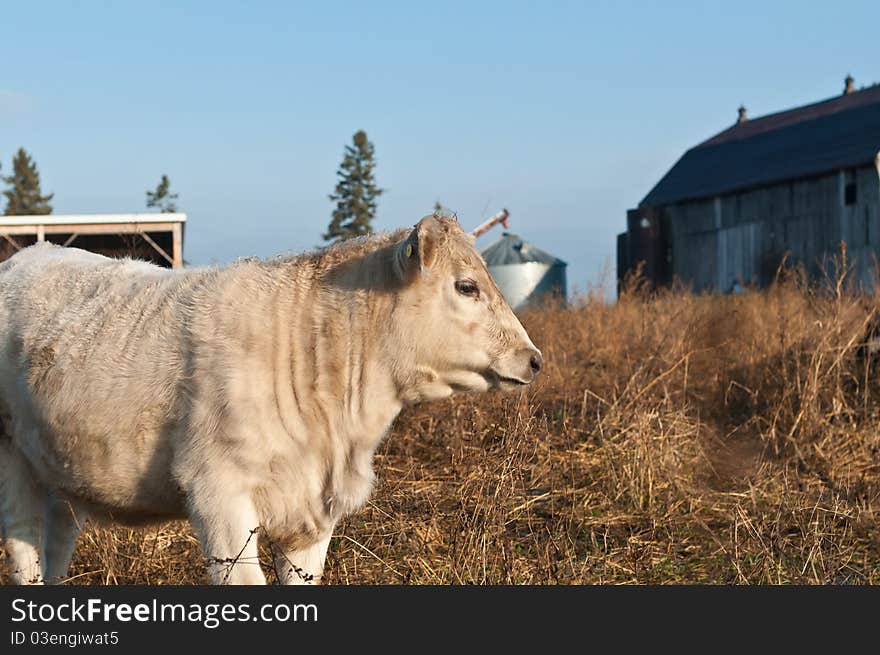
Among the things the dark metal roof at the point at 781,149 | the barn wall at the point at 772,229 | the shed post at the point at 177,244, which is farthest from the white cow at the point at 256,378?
the dark metal roof at the point at 781,149

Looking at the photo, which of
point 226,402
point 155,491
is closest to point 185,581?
point 155,491

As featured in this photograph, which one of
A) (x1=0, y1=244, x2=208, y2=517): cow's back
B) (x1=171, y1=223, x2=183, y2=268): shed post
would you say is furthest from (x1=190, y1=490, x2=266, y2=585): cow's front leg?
(x1=171, y1=223, x2=183, y2=268): shed post

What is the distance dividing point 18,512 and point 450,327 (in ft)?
7.70

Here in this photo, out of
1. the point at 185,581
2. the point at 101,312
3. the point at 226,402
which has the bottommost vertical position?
the point at 185,581

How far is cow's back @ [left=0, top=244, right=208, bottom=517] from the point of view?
15.5 feet

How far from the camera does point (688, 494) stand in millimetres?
7777

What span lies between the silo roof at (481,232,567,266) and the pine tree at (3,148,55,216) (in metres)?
37.6

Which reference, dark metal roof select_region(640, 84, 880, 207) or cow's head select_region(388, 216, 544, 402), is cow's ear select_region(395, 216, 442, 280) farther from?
dark metal roof select_region(640, 84, 880, 207)

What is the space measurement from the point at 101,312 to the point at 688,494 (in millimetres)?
4475

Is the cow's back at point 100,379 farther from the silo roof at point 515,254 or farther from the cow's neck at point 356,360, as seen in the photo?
the silo roof at point 515,254

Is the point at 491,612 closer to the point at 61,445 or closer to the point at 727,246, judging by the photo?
the point at 61,445

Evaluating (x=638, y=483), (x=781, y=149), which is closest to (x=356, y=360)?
(x=638, y=483)

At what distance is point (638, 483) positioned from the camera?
25.0 ft

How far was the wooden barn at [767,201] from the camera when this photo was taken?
1345 inches
